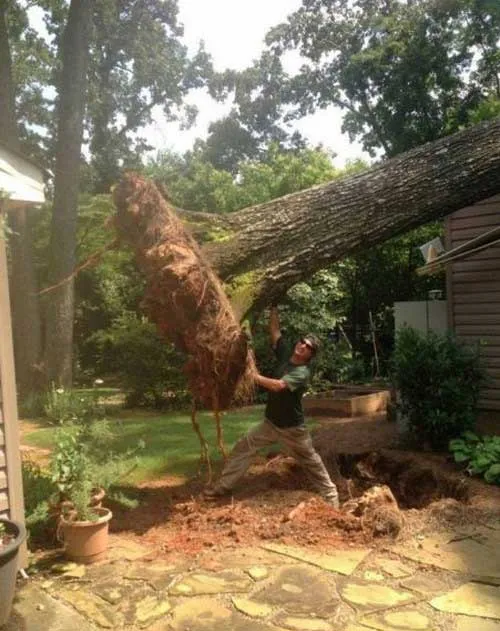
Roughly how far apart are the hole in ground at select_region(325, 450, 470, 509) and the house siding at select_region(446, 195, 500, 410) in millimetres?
2152

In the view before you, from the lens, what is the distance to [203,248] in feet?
17.6

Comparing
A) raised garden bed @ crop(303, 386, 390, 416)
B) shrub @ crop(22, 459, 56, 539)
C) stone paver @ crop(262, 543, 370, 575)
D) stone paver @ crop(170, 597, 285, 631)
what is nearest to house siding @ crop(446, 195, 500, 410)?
raised garden bed @ crop(303, 386, 390, 416)

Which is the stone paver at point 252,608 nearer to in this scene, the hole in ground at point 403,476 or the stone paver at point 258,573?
the stone paver at point 258,573

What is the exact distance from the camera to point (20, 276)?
13.9 m

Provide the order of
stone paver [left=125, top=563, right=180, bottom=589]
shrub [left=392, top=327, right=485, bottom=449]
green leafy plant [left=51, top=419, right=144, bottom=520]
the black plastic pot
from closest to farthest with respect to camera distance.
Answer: the black plastic pot → stone paver [left=125, top=563, right=180, bottom=589] → green leafy plant [left=51, top=419, right=144, bottom=520] → shrub [left=392, top=327, right=485, bottom=449]

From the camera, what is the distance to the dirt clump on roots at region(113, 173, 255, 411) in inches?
189

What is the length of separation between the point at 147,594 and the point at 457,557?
7.31ft

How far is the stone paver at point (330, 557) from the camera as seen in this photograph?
4.12m

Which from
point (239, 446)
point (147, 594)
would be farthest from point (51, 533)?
point (239, 446)

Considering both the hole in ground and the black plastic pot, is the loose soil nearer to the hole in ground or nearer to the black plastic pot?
the hole in ground

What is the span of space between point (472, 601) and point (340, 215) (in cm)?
378

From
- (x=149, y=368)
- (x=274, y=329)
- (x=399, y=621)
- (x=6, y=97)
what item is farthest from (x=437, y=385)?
(x=6, y=97)

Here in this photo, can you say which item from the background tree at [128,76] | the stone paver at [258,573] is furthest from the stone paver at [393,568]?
the background tree at [128,76]

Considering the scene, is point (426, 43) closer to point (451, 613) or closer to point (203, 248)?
→ point (203, 248)
